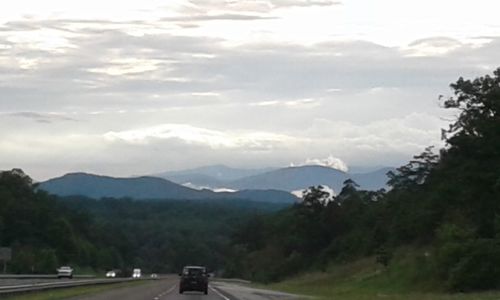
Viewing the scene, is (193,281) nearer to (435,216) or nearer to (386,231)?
(435,216)

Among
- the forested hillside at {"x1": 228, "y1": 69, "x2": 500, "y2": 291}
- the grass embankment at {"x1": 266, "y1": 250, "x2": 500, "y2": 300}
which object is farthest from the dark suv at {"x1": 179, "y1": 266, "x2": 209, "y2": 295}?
the forested hillside at {"x1": 228, "y1": 69, "x2": 500, "y2": 291}

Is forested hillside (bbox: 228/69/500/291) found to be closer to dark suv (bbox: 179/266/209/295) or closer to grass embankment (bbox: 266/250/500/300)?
grass embankment (bbox: 266/250/500/300)

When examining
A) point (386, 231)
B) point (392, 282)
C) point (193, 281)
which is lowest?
point (392, 282)

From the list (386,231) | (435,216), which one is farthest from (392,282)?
(386,231)

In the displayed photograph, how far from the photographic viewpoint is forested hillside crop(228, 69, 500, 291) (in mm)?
59156

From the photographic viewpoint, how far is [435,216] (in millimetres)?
76812

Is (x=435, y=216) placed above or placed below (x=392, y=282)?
above

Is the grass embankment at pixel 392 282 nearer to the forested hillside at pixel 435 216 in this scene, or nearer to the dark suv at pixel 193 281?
the forested hillside at pixel 435 216

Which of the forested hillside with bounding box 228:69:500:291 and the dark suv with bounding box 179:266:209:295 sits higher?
the forested hillside with bounding box 228:69:500:291

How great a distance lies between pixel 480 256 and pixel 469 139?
10467 millimetres

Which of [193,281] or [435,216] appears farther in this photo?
[435,216]

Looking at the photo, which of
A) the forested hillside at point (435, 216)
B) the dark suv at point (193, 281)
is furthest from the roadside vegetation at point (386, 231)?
the dark suv at point (193, 281)

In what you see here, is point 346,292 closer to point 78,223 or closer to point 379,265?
point 379,265

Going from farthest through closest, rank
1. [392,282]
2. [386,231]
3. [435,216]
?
[386,231] → [435,216] → [392,282]
